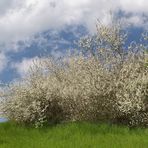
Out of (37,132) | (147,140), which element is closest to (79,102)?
(37,132)

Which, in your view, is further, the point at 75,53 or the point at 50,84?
the point at 75,53

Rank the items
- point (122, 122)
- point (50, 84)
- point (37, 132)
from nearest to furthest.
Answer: point (37, 132), point (122, 122), point (50, 84)

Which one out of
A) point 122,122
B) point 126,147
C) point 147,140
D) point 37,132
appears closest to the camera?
point 126,147

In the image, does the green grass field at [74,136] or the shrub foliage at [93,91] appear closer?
the green grass field at [74,136]

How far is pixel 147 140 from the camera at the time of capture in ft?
68.3

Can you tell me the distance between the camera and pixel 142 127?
85.7ft

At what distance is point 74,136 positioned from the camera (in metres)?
23.4

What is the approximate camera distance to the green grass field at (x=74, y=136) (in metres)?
20.5

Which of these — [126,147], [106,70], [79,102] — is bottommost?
[126,147]

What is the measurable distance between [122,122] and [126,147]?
8.48 metres

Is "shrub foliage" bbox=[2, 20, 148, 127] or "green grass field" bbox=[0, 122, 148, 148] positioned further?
"shrub foliage" bbox=[2, 20, 148, 127]

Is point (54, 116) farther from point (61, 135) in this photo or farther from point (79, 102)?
point (61, 135)

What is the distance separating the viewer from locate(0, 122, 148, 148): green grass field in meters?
20.5

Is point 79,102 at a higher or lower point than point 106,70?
lower
